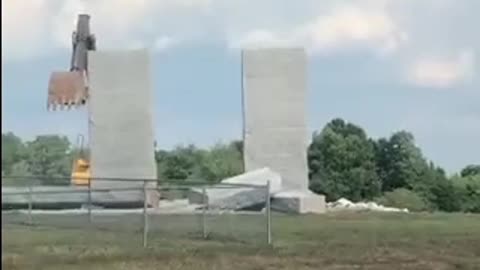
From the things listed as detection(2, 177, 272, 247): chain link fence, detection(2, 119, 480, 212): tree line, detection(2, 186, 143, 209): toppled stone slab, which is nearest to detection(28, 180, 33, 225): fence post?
detection(2, 177, 272, 247): chain link fence

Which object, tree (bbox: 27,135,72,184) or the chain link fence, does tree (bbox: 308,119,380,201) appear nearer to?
tree (bbox: 27,135,72,184)

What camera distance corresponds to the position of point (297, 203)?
3597 centimetres

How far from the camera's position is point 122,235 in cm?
2502

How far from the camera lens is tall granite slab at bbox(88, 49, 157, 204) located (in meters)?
37.1

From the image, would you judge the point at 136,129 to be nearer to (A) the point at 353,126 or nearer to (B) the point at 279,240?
(B) the point at 279,240

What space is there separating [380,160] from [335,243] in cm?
5729

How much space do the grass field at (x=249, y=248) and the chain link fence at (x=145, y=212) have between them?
3.6 inches

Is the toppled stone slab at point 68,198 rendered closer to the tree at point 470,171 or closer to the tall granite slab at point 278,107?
the tall granite slab at point 278,107

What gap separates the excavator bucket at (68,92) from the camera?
40.5 m

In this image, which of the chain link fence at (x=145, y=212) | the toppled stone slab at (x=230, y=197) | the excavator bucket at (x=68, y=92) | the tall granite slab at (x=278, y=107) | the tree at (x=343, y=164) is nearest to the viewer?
the chain link fence at (x=145, y=212)

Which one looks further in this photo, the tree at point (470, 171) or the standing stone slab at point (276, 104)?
the tree at point (470, 171)

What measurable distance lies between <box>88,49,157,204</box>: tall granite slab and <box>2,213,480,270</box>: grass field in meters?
9.31

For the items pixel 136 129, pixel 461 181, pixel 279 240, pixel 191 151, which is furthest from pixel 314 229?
pixel 461 181

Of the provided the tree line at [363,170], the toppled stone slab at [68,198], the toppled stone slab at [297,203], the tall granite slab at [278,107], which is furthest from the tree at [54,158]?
the tree line at [363,170]
